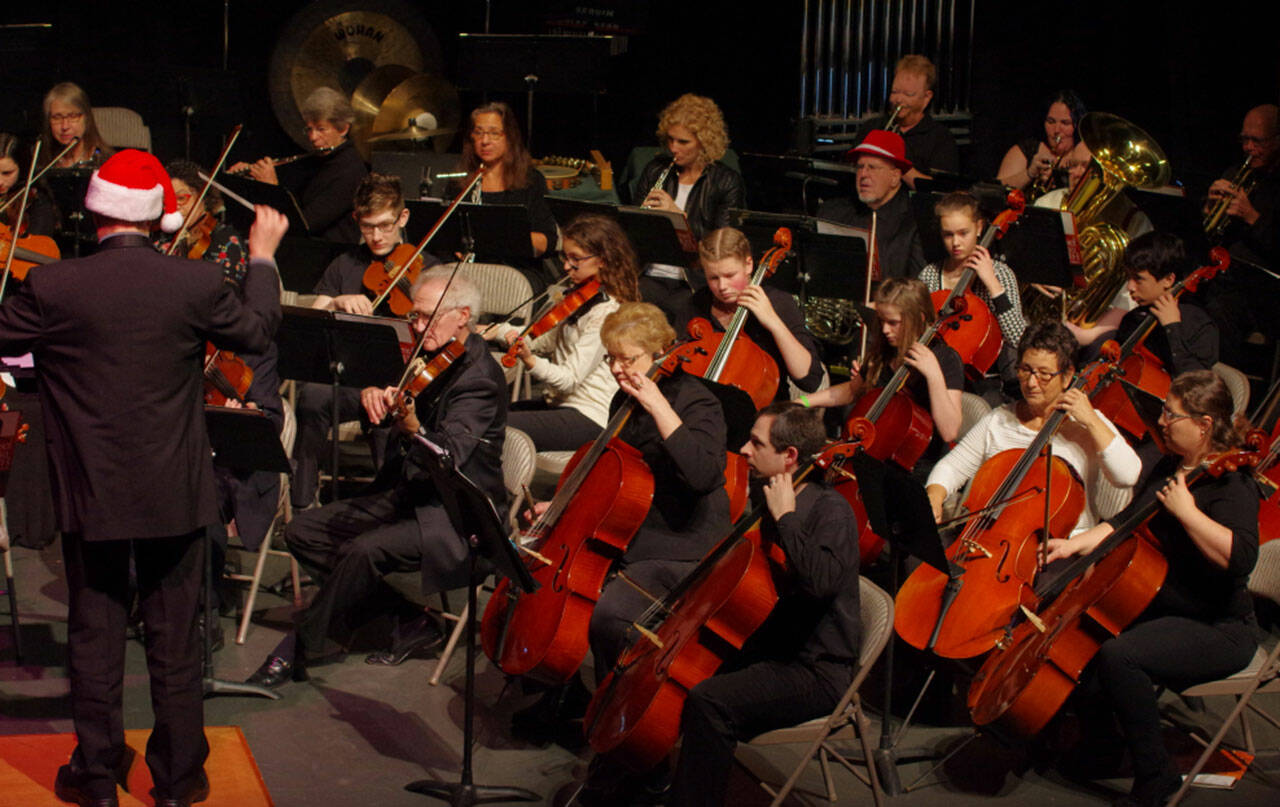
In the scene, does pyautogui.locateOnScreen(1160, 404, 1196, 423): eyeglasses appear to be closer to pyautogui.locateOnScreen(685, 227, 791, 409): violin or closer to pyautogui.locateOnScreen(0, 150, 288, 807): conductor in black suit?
pyautogui.locateOnScreen(685, 227, 791, 409): violin

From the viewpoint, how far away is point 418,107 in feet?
27.5

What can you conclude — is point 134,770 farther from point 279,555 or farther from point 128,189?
point 279,555

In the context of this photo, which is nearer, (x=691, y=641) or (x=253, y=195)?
(x=691, y=641)

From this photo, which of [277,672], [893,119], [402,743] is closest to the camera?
[402,743]

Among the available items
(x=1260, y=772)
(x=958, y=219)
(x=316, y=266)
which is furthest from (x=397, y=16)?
(x=1260, y=772)

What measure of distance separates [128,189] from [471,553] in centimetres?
119

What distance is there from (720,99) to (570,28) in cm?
107

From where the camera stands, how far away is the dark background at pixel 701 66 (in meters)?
6.77

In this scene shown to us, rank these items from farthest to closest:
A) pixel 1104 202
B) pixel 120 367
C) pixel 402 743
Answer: pixel 1104 202, pixel 402 743, pixel 120 367

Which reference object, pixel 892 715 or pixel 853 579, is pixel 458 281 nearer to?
pixel 853 579

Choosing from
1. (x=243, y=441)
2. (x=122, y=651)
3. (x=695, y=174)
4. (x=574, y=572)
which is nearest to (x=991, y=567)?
(x=574, y=572)

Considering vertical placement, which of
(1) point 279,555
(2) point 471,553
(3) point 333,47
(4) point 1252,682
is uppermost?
(3) point 333,47

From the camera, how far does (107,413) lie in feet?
10.3

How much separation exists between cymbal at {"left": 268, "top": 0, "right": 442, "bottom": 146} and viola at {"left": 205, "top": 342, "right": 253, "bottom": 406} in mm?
4544
